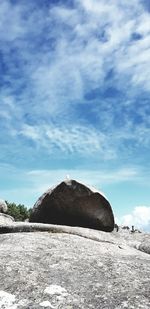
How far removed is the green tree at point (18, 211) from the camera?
6259 centimetres

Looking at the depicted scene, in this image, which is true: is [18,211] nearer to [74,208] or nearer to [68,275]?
[74,208]

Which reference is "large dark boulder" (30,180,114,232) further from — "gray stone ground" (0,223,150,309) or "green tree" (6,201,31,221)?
"green tree" (6,201,31,221)

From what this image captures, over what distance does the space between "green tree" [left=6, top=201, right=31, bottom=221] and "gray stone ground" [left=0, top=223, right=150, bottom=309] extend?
4720 centimetres

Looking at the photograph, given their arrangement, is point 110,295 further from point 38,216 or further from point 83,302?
point 38,216

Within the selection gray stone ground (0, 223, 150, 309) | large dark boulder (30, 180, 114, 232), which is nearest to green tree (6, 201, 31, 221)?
large dark boulder (30, 180, 114, 232)

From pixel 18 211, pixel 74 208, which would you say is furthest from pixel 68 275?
pixel 18 211

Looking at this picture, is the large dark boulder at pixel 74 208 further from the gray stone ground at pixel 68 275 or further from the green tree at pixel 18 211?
the green tree at pixel 18 211

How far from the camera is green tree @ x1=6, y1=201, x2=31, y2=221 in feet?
205

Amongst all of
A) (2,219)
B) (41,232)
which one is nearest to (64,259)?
(41,232)

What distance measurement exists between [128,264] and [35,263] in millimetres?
2801

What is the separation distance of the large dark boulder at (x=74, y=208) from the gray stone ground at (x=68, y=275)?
448cm

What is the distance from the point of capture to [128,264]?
12883 mm

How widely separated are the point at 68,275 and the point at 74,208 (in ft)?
28.9

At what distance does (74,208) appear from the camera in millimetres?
20547
